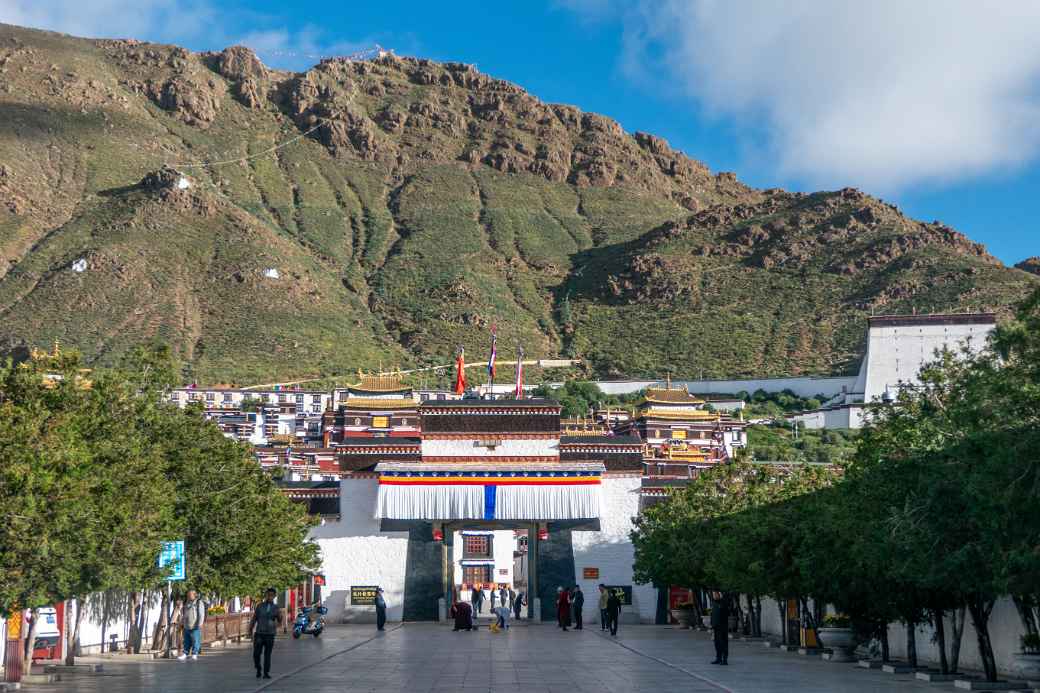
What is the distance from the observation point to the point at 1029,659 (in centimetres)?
2228

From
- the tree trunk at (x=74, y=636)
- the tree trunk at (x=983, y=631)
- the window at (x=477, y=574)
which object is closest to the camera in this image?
the tree trunk at (x=983, y=631)

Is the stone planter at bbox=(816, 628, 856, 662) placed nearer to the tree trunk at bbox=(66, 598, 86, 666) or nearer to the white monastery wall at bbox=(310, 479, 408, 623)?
the tree trunk at bbox=(66, 598, 86, 666)

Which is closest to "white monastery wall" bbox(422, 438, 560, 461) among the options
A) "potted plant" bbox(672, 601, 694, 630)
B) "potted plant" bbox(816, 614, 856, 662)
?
"potted plant" bbox(672, 601, 694, 630)

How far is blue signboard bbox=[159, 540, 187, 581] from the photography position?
2867cm

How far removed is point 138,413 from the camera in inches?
1117

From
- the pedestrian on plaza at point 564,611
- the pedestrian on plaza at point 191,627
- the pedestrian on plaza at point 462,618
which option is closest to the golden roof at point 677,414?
the pedestrian on plaza at point 564,611

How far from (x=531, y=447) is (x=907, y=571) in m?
36.1

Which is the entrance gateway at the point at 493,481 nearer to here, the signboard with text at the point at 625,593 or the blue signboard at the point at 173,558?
the signboard with text at the point at 625,593

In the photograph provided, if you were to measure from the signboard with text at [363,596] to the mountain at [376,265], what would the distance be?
210 ft

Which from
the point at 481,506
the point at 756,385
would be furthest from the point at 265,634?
the point at 756,385

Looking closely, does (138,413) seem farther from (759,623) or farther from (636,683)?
(759,623)

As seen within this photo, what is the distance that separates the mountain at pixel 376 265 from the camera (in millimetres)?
127250

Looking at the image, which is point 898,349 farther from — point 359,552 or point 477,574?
point 359,552

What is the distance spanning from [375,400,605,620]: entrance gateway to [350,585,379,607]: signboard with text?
2800mm
